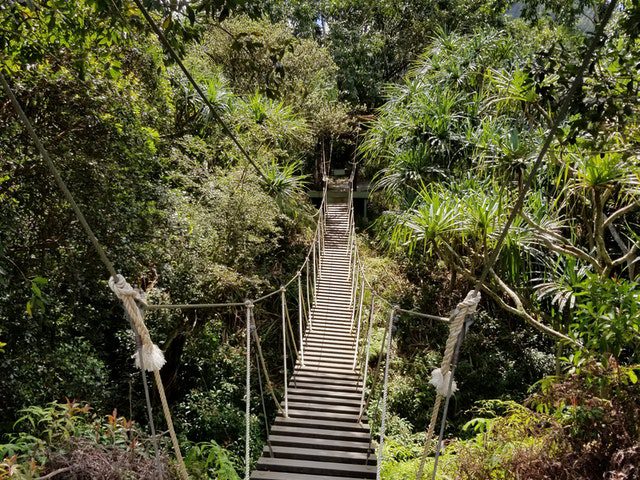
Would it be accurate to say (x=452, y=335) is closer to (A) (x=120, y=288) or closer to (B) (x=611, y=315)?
(A) (x=120, y=288)

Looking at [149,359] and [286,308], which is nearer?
[149,359]

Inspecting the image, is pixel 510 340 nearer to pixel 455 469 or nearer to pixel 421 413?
pixel 421 413

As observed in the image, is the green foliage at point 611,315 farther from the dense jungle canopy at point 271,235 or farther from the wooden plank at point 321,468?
the wooden plank at point 321,468

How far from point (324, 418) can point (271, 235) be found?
395 cm

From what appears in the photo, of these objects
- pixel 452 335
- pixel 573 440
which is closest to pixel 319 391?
pixel 573 440

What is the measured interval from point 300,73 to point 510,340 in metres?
5.31

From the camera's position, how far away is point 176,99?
14.9 feet

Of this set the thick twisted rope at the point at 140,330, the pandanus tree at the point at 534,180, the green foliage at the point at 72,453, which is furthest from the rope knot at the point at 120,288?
the pandanus tree at the point at 534,180

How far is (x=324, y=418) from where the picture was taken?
3.28 meters

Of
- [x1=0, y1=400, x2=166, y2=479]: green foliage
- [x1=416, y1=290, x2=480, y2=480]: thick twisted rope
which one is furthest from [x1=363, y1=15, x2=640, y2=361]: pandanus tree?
[x1=0, y1=400, x2=166, y2=479]: green foliage

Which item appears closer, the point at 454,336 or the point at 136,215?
the point at 454,336

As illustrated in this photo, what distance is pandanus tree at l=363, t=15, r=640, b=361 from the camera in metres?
2.28

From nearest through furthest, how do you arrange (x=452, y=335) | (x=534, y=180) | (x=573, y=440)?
(x=452, y=335) < (x=573, y=440) < (x=534, y=180)

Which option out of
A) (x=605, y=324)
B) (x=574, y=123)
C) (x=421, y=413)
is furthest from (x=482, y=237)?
(x=574, y=123)
